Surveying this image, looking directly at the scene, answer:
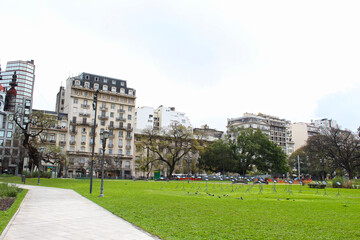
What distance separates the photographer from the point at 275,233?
8250 millimetres

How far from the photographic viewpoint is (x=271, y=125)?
129 m

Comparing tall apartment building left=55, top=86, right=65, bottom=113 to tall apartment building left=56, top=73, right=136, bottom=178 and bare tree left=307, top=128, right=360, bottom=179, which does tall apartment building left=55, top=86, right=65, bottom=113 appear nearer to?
tall apartment building left=56, top=73, right=136, bottom=178

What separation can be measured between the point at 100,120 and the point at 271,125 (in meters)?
75.2

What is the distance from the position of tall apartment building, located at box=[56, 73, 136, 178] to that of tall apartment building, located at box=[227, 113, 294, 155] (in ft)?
156

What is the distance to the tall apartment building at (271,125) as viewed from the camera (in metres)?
119

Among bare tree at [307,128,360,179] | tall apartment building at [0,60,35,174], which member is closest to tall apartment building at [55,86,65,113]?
tall apartment building at [0,60,35,174]

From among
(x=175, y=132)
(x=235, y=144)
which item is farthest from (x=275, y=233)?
(x=235, y=144)

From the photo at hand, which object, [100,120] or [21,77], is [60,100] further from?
[21,77]

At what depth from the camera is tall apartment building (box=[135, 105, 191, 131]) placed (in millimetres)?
103250

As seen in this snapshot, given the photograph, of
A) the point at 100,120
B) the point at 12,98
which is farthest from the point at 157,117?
the point at 12,98

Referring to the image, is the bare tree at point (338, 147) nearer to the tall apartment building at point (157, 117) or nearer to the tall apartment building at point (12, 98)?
the tall apartment building at point (157, 117)

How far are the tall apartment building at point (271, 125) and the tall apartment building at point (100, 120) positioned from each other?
4760 cm

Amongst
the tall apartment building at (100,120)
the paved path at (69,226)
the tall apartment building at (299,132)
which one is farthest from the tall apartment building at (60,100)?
the tall apartment building at (299,132)

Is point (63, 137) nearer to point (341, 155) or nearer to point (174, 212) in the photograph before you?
point (341, 155)
